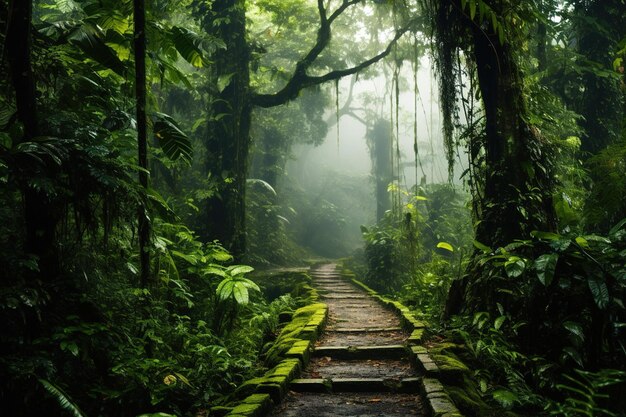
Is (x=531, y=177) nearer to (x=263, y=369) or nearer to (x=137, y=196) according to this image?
(x=263, y=369)

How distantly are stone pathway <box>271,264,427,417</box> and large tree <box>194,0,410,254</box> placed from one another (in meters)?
4.26

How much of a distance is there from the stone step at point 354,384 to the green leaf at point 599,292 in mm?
1759

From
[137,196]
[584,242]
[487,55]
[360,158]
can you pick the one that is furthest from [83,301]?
[360,158]

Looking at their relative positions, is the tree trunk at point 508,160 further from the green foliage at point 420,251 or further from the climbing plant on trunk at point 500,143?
the green foliage at point 420,251

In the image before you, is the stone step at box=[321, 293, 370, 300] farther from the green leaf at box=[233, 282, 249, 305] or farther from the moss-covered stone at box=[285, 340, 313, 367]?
the green leaf at box=[233, 282, 249, 305]

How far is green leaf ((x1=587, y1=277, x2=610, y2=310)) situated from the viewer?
10.6 feet

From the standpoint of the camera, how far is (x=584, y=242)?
12.1 feet

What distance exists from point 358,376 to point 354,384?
1.09 ft

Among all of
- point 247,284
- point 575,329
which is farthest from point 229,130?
point 575,329

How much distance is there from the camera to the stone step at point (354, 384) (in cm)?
426

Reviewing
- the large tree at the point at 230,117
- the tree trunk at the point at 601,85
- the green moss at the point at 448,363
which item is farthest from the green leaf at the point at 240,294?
the tree trunk at the point at 601,85

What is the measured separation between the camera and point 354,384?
4387mm

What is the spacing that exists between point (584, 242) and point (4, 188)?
4.53 meters

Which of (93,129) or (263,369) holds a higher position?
(93,129)
